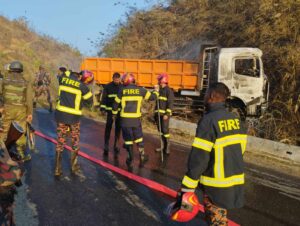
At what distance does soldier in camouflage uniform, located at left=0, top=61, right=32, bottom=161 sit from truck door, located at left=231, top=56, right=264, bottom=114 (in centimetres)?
814

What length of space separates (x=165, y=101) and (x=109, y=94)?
4.55 ft

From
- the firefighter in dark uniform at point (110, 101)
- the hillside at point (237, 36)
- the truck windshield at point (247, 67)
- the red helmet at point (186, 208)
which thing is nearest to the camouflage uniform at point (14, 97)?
the firefighter in dark uniform at point (110, 101)

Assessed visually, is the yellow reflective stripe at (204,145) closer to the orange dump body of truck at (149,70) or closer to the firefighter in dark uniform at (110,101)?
the firefighter in dark uniform at (110,101)

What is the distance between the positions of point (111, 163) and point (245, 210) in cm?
334

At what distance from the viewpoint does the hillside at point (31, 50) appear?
23.0 m

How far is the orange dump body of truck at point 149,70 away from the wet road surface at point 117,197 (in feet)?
20.3

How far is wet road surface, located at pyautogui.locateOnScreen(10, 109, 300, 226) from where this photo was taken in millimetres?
4891

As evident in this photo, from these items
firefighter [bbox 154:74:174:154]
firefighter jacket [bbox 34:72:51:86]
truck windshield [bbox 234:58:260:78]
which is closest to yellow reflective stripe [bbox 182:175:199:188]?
firefighter [bbox 154:74:174:154]

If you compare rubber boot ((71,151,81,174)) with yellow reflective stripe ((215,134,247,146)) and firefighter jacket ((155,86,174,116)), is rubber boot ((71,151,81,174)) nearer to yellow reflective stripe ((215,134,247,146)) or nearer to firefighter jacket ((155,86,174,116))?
firefighter jacket ((155,86,174,116))

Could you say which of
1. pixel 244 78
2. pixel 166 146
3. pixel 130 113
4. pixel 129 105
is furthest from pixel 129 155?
pixel 244 78

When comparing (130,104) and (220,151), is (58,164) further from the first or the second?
(220,151)

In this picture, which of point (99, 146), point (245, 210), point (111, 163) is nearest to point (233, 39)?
point (99, 146)

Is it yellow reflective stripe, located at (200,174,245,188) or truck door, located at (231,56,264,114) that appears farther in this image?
truck door, located at (231,56,264,114)

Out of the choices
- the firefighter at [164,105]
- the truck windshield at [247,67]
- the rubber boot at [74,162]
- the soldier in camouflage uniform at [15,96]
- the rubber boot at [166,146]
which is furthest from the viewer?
the truck windshield at [247,67]
